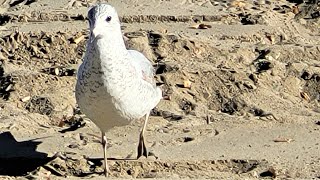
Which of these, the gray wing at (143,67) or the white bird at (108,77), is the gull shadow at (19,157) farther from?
the gray wing at (143,67)

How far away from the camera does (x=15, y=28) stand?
9.65 m

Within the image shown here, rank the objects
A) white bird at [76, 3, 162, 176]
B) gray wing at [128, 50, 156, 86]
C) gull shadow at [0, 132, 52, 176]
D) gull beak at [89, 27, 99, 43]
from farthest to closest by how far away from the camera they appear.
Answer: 1. gull shadow at [0, 132, 52, 176]
2. gray wing at [128, 50, 156, 86]
3. white bird at [76, 3, 162, 176]
4. gull beak at [89, 27, 99, 43]

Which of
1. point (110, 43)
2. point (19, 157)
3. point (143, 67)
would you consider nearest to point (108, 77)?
point (110, 43)

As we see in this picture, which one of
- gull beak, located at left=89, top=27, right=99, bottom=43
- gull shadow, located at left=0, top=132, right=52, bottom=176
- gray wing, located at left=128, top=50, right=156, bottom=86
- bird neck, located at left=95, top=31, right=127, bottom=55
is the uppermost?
gull beak, located at left=89, top=27, right=99, bottom=43

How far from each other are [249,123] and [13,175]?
80.1 inches

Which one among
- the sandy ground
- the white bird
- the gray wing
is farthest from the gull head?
the sandy ground

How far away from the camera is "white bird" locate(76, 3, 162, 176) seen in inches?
238

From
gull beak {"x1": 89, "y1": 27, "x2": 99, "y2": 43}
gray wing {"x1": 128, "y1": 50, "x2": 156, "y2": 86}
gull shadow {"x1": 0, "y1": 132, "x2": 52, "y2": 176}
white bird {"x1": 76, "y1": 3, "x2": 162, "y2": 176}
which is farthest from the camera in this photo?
gull shadow {"x1": 0, "y1": 132, "x2": 52, "y2": 176}

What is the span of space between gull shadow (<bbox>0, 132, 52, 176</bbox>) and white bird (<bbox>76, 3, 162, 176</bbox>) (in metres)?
0.67

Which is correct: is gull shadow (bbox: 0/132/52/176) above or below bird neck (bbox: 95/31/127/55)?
below

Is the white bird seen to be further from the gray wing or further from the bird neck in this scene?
the gray wing

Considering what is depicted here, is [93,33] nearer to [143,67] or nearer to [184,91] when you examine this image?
[143,67]

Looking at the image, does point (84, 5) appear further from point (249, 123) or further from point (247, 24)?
point (249, 123)

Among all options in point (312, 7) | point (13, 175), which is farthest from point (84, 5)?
point (13, 175)
